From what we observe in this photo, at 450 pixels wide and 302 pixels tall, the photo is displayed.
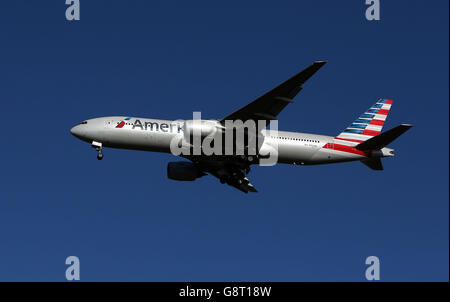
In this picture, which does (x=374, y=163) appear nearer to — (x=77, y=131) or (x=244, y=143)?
(x=244, y=143)

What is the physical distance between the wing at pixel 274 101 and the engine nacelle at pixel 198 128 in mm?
1099

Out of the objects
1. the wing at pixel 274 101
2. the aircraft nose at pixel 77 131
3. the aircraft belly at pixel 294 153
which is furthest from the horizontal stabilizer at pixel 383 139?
the aircraft nose at pixel 77 131

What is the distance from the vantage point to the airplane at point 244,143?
44125 mm

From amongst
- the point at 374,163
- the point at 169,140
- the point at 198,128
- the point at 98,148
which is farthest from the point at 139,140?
the point at 374,163

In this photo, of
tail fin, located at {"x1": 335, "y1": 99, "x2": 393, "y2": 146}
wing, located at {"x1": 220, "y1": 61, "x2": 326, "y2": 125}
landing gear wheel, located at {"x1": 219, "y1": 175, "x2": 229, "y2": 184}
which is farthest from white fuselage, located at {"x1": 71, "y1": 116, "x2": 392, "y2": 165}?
landing gear wheel, located at {"x1": 219, "y1": 175, "x2": 229, "y2": 184}

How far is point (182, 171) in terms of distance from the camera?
170 ft

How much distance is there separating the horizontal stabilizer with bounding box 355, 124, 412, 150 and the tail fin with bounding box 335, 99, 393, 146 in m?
1.56

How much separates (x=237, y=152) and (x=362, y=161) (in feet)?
36.0

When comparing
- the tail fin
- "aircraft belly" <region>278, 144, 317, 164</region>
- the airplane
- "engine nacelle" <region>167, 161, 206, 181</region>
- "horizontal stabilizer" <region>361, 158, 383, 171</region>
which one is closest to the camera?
the airplane

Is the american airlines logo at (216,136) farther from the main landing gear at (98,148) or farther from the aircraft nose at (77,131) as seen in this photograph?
the aircraft nose at (77,131)

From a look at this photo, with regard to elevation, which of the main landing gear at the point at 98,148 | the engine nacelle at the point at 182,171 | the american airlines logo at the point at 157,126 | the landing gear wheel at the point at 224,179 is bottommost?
the landing gear wheel at the point at 224,179

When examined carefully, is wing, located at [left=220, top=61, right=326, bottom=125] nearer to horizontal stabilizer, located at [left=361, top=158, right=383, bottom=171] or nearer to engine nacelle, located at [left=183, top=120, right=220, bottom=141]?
engine nacelle, located at [left=183, top=120, right=220, bottom=141]

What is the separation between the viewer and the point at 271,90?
40375mm

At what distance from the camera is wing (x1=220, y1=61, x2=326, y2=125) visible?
38062mm
